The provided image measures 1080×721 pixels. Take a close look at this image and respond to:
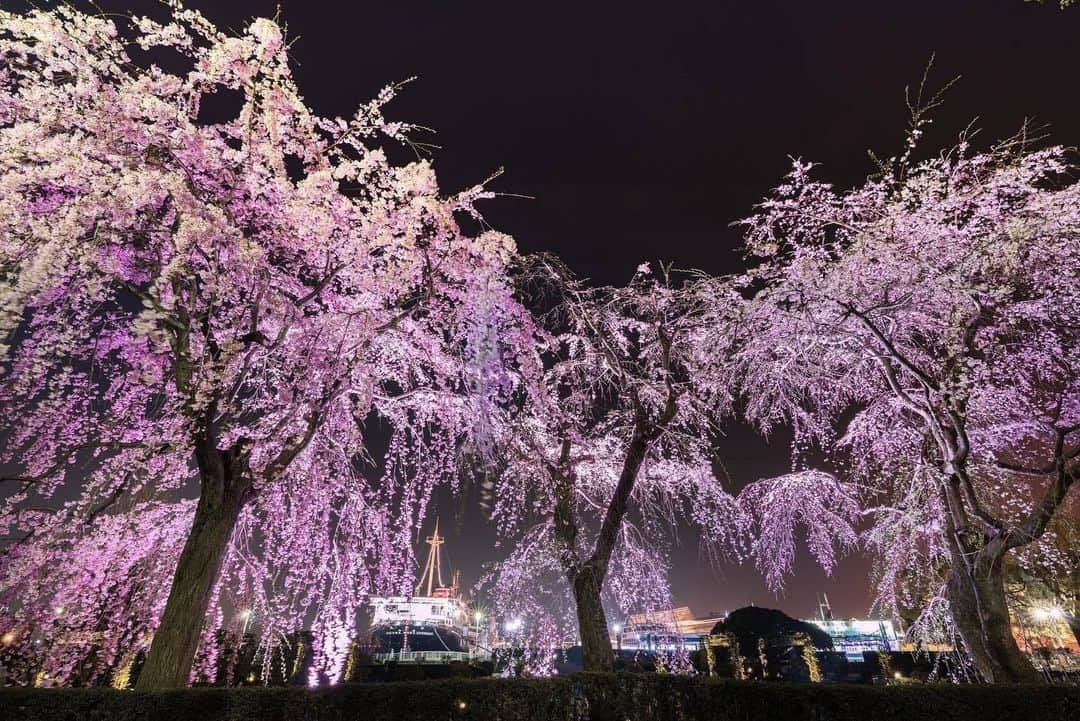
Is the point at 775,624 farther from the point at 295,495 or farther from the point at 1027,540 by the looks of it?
the point at 295,495

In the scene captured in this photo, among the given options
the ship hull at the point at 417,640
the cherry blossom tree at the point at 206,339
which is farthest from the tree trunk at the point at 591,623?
the ship hull at the point at 417,640

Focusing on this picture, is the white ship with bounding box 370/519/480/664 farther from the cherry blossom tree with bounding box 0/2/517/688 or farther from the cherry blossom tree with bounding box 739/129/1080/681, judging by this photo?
the cherry blossom tree with bounding box 739/129/1080/681

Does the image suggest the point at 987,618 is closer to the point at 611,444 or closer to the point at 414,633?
the point at 611,444

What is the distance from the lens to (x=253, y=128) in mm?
6547

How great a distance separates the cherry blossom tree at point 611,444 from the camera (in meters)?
8.09

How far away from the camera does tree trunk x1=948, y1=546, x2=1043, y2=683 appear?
21.4 feet

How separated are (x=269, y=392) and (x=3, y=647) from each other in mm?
A: 6537

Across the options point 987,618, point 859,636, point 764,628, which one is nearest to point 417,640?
point 764,628

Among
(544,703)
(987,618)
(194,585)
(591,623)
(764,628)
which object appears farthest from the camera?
(764,628)

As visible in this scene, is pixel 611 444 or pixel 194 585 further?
pixel 611 444

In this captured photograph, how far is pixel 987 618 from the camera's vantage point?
267 inches

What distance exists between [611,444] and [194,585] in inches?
254

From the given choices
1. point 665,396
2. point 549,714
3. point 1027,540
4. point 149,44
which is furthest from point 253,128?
point 1027,540

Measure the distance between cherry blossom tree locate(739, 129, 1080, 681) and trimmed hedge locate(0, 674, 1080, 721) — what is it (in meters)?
1.85
